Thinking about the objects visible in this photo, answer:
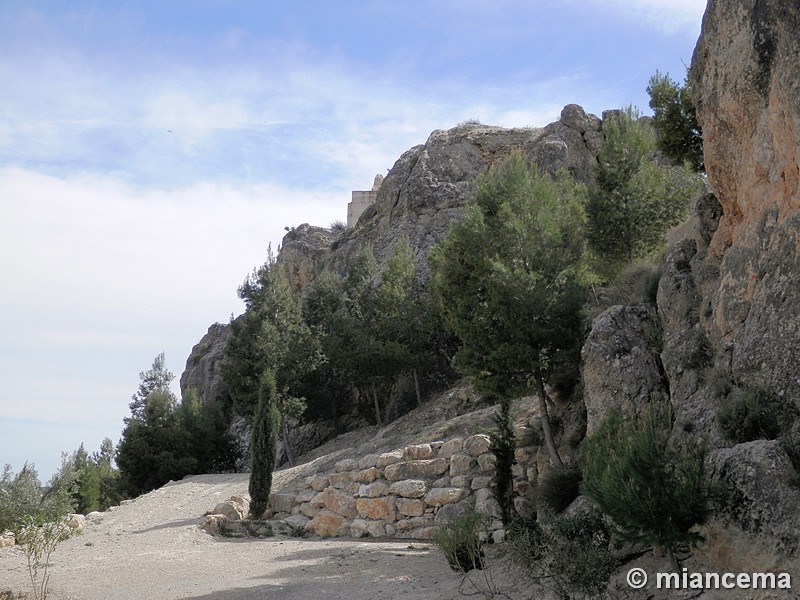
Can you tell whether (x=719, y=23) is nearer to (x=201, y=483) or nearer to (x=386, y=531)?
(x=386, y=531)

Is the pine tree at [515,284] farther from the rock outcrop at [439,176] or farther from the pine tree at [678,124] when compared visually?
the rock outcrop at [439,176]

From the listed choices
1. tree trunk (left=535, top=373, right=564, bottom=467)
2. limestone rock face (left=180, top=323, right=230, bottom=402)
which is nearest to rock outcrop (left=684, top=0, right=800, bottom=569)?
tree trunk (left=535, top=373, right=564, bottom=467)

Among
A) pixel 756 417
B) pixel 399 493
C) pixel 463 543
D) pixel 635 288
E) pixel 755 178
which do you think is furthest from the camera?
pixel 399 493

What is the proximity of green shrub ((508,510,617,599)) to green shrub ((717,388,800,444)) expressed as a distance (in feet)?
7.33

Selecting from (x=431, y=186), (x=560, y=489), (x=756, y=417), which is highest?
(x=431, y=186)

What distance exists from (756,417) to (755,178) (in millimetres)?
4524

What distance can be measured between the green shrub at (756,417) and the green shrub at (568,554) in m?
2.24

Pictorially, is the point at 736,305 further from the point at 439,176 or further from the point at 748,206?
the point at 439,176

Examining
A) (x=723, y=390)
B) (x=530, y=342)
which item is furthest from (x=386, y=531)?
(x=723, y=390)

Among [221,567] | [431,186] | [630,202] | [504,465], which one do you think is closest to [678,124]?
[630,202]

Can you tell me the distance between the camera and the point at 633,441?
8.05m

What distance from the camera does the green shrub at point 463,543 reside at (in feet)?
38.3

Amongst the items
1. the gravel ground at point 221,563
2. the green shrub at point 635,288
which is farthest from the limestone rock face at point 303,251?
the green shrub at point 635,288

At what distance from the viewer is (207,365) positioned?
49.1 m
